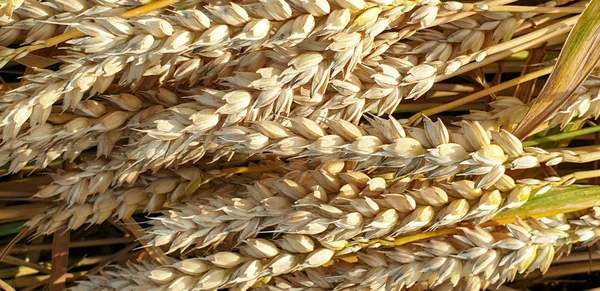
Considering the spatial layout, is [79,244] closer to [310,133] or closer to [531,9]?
[310,133]

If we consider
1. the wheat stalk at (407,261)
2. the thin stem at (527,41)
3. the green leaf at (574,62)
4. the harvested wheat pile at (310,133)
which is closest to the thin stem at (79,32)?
the harvested wheat pile at (310,133)

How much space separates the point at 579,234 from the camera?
166 centimetres

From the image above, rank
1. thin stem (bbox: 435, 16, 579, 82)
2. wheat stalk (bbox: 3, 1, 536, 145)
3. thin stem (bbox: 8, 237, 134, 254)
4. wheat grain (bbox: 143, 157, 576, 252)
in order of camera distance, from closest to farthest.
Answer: wheat stalk (bbox: 3, 1, 536, 145), wheat grain (bbox: 143, 157, 576, 252), thin stem (bbox: 435, 16, 579, 82), thin stem (bbox: 8, 237, 134, 254)

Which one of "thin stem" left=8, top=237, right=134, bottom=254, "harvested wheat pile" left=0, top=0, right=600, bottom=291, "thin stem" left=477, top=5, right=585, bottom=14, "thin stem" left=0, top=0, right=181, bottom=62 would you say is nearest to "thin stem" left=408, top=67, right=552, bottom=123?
"harvested wheat pile" left=0, top=0, right=600, bottom=291

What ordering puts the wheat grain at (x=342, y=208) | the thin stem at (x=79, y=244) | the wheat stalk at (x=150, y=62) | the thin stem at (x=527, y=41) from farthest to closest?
the thin stem at (x=79, y=244)
the thin stem at (x=527, y=41)
the wheat grain at (x=342, y=208)
the wheat stalk at (x=150, y=62)

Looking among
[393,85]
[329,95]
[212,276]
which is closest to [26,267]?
[212,276]

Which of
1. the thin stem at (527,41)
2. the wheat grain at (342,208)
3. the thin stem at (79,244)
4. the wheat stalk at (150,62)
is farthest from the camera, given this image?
the thin stem at (79,244)

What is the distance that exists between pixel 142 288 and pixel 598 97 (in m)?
1.15

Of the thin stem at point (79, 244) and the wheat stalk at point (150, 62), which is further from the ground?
the wheat stalk at point (150, 62)

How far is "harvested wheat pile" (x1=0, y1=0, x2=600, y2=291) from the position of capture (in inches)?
58.1

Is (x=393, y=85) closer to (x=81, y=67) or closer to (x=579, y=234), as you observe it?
(x=579, y=234)

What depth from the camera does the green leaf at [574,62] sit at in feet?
5.09

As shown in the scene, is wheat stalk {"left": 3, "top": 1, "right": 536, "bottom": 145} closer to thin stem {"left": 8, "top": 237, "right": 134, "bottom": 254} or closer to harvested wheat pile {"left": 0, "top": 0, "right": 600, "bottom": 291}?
harvested wheat pile {"left": 0, "top": 0, "right": 600, "bottom": 291}

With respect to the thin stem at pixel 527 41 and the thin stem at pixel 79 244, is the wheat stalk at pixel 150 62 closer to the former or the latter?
the thin stem at pixel 527 41
